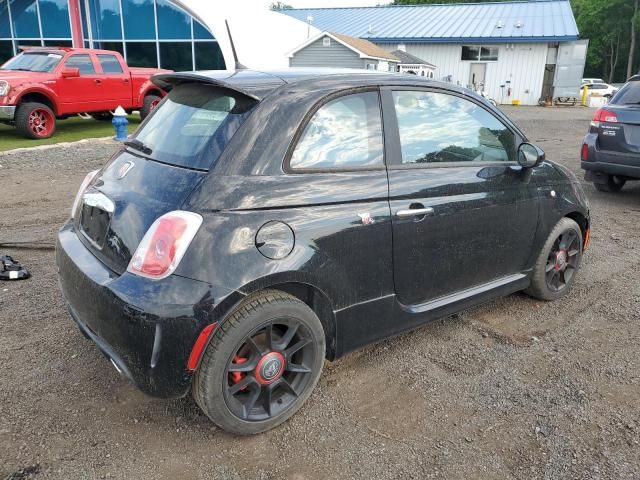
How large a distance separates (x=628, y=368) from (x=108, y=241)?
10.4 feet

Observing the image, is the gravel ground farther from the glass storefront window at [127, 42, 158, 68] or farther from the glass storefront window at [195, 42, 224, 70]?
the glass storefront window at [127, 42, 158, 68]

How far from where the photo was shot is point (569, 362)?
338 centimetres

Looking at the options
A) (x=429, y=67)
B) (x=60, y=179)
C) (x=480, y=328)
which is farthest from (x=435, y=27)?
(x=480, y=328)

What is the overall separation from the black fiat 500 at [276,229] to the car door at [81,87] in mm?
10290

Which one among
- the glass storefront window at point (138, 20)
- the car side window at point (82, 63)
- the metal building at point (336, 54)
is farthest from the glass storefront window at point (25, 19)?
the metal building at point (336, 54)

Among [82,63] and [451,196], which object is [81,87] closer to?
[82,63]

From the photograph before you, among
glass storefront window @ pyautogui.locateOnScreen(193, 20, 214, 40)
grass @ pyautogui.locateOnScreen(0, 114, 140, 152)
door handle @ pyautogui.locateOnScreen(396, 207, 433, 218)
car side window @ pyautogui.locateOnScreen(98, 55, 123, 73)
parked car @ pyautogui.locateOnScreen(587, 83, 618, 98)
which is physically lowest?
parked car @ pyautogui.locateOnScreen(587, 83, 618, 98)

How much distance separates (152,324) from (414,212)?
152cm

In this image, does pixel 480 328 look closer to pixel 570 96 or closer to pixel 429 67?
pixel 429 67

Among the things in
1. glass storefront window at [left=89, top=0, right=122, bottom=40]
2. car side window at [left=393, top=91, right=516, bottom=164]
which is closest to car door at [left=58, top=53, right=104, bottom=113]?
glass storefront window at [left=89, top=0, right=122, bottom=40]

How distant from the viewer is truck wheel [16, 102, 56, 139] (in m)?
11.2

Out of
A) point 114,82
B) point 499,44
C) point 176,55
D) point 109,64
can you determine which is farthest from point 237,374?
point 499,44

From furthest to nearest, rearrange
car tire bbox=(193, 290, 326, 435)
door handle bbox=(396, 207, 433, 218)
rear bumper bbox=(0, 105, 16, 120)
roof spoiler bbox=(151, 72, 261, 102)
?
rear bumper bbox=(0, 105, 16, 120)
door handle bbox=(396, 207, 433, 218)
roof spoiler bbox=(151, 72, 261, 102)
car tire bbox=(193, 290, 326, 435)

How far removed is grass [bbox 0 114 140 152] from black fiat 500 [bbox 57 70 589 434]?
30.1 feet
